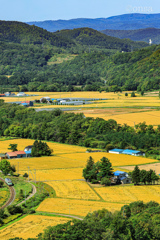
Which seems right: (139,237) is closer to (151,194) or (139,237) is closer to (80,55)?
(151,194)

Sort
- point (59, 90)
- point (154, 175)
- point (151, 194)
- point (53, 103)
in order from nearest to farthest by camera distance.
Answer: point (151, 194)
point (154, 175)
point (53, 103)
point (59, 90)

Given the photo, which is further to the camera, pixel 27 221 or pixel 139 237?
pixel 27 221

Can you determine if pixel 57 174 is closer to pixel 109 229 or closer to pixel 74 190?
pixel 74 190

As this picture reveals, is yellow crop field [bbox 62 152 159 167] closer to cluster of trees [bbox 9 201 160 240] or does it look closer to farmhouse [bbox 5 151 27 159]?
farmhouse [bbox 5 151 27 159]

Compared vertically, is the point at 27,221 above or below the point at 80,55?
below

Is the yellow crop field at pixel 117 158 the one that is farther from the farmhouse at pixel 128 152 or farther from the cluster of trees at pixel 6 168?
the cluster of trees at pixel 6 168

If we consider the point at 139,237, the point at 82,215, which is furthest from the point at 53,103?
the point at 139,237

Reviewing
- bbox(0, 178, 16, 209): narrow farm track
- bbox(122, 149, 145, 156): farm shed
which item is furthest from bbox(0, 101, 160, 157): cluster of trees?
bbox(0, 178, 16, 209): narrow farm track

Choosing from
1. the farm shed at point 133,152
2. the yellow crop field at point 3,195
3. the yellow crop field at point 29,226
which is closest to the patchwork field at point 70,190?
the yellow crop field at point 29,226
